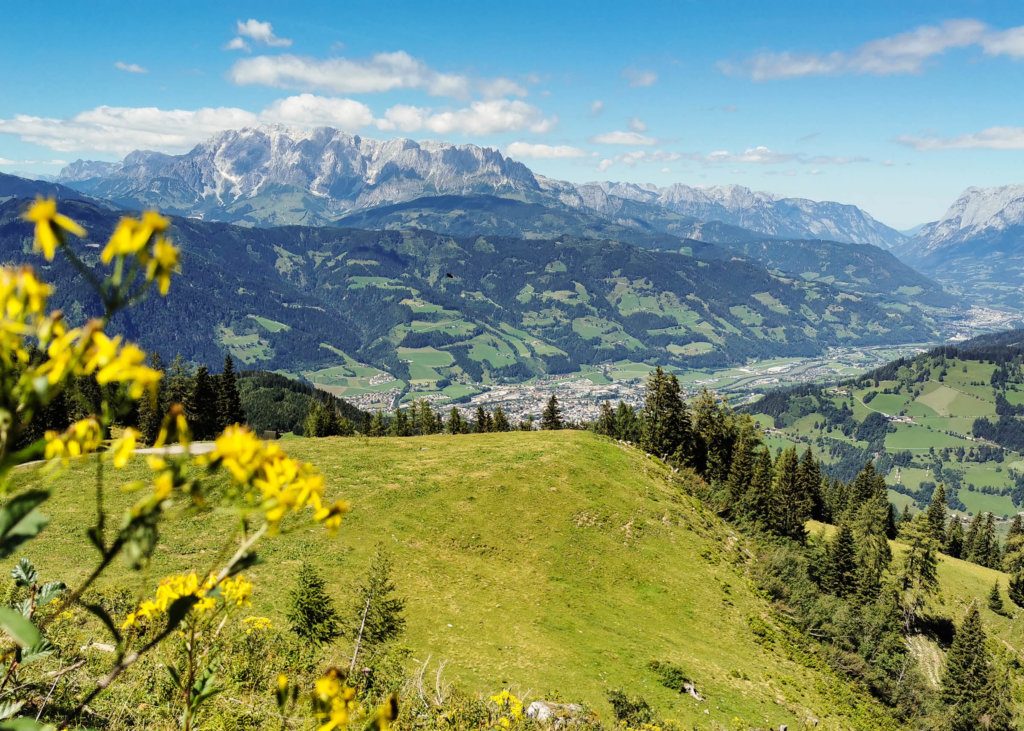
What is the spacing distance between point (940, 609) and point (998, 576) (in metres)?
20.6

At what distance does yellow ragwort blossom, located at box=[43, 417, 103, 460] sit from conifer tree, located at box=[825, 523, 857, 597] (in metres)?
61.1

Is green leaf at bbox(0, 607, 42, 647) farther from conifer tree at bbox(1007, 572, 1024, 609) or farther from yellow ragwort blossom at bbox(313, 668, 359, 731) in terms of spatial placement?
conifer tree at bbox(1007, 572, 1024, 609)

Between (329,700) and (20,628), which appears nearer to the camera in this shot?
(20,628)

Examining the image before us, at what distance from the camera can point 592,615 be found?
93.6 feet

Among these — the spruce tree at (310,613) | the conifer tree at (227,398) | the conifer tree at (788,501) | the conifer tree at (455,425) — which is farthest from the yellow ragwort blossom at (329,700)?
the conifer tree at (455,425)

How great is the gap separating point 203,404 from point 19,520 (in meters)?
73.4

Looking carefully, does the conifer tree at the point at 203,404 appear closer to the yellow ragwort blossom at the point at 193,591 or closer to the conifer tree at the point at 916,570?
the yellow ragwort blossom at the point at 193,591

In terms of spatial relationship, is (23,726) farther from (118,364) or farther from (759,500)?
(759,500)

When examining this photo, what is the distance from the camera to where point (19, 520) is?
1.73m

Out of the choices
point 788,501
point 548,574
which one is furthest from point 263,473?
point 788,501

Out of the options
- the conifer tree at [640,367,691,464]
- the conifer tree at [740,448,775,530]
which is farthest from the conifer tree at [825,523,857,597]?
the conifer tree at [640,367,691,464]

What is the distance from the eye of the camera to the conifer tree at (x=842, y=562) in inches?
2060

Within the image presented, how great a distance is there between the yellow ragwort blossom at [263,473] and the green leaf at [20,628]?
609 millimetres

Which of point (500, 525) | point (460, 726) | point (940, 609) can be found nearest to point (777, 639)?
point (500, 525)
